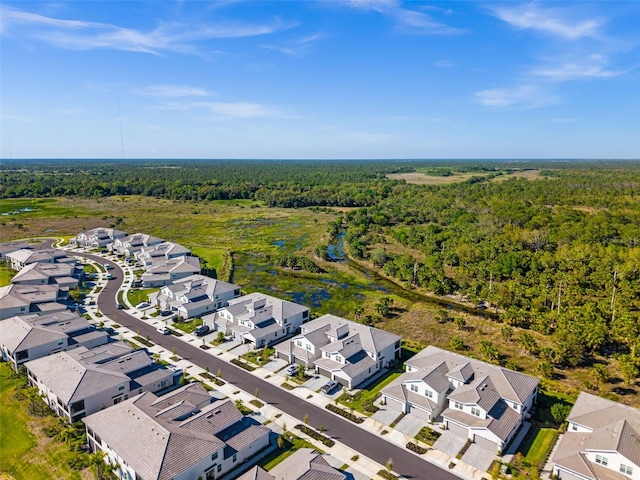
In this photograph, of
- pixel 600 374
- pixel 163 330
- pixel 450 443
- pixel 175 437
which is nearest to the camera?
pixel 175 437

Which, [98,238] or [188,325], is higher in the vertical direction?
[98,238]

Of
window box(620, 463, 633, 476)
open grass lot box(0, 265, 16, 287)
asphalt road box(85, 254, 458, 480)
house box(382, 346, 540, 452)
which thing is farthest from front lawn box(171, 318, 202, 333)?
window box(620, 463, 633, 476)

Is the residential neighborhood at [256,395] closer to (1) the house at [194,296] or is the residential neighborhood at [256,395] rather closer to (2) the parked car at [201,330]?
(1) the house at [194,296]

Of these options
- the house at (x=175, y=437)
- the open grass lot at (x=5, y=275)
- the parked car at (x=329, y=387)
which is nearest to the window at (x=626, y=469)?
the parked car at (x=329, y=387)

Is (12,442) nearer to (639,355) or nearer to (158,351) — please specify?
(158,351)

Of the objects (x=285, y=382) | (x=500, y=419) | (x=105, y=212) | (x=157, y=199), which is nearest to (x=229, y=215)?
(x=105, y=212)

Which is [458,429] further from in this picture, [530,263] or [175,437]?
[530,263]

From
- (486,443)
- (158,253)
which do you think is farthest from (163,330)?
(486,443)
